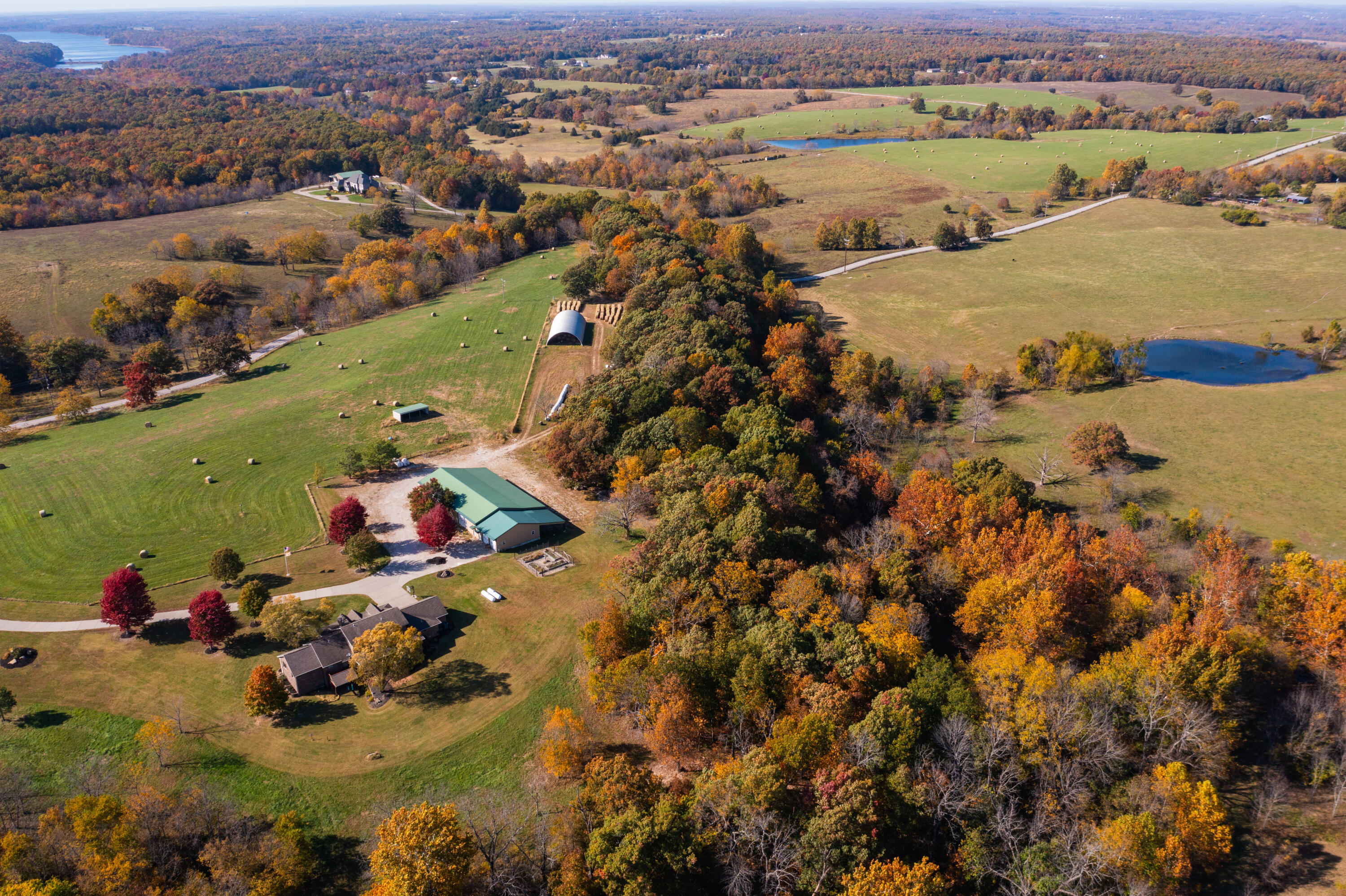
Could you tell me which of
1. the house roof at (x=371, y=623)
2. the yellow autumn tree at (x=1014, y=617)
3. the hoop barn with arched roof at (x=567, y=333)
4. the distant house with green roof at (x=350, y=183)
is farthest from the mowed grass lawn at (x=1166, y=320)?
the distant house with green roof at (x=350, y=183)

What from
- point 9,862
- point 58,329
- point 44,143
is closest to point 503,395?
point 9,862

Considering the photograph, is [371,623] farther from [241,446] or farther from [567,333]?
[567,333]

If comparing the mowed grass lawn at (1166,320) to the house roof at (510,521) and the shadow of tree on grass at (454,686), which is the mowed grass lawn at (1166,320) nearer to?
the house roof at (510,521)

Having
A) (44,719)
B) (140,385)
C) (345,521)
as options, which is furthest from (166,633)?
(140,385)

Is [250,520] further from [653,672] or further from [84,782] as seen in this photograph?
[653,672]

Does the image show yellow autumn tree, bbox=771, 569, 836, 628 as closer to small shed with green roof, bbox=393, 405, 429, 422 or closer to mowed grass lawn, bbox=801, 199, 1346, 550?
mowed grass lawn, bbox=801, 199, 1346, 550

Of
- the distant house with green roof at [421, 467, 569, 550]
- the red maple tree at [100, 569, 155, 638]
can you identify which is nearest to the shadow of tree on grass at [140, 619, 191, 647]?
the red maple tree at [100, 569, 155, 638]
